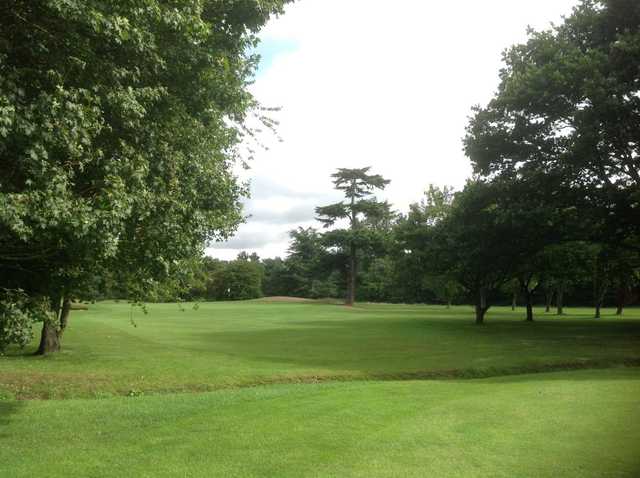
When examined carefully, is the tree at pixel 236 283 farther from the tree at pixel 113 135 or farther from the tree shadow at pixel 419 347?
the tree at pixel 113 135

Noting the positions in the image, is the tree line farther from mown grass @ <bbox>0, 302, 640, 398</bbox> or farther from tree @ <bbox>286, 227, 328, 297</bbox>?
tree @ <bbox>286, 227, 328, 297</bbox>

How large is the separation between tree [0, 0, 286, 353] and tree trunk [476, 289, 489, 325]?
107 feet

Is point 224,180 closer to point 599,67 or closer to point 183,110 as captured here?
point 183,110

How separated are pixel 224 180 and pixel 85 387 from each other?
7.81 metres

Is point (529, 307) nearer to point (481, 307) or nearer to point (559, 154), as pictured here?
point (481, 307)

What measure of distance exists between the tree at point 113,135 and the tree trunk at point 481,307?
32.7 meters

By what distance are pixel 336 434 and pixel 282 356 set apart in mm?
13168

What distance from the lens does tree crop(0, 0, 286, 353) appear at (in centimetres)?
738

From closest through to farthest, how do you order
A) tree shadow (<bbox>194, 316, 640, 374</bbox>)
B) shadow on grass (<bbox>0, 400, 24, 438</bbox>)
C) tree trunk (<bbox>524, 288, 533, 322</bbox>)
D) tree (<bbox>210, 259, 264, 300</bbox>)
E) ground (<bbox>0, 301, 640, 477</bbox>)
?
ground (<bbox>0, 301, 640, 477</bbox>) → shadow on grass (<bbox>0, 400, 24, 438</bbox>) → tree shadow (<bbox>194, 316, 640, 374</bbox>) → tree trunk (<bbox>524, 288, 533, 322</bbox>) → tree (<bbox>210, 259, 264, 300</bbox>)

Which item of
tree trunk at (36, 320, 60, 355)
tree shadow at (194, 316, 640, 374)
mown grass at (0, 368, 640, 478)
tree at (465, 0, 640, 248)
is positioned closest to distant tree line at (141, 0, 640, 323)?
tree at (465, 0, 640, 248)

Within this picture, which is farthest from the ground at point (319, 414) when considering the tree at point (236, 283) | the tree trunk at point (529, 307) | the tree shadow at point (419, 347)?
the tree at point (236, 283)

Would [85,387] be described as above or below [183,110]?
below

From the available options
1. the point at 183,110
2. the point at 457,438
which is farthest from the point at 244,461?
the point at 183,110

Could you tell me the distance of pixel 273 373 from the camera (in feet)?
57.5
